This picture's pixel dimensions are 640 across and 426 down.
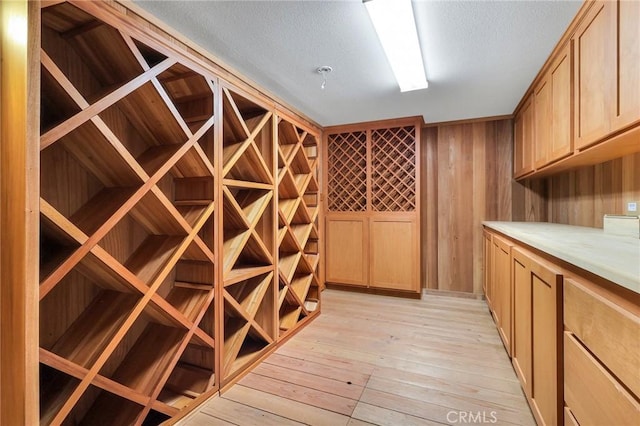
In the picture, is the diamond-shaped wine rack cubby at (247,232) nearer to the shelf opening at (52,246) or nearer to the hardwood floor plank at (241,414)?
the hardwood floor plank at (241,414)

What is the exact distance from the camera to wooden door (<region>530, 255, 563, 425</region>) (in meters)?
1.07

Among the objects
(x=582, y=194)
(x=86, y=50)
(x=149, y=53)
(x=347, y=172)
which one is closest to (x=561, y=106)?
(x=582, y=194)

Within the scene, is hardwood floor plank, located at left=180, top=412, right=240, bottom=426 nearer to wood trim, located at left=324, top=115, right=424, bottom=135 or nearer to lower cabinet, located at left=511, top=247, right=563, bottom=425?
lower cabinet, located at left=511, top=247, right=563, bottom=425

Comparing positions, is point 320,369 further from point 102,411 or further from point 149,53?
point 149,53

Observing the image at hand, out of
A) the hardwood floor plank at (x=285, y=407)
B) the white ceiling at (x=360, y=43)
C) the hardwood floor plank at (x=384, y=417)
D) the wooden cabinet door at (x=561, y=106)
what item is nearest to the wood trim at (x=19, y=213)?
the white ceiling at (x=360, y=43)

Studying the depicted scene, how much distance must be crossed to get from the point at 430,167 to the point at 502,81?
54.1 inches

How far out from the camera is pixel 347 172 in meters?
3.70

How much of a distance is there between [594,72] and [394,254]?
2336mm

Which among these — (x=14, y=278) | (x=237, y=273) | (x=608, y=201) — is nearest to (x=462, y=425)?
(x=237, y=273)

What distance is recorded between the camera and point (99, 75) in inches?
55.6

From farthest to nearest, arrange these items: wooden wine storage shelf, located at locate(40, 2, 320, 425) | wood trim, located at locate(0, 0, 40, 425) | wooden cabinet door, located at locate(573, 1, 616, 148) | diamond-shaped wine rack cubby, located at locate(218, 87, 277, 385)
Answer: diamond-shaped wine rack cubby, located at locate(218, 87, 277, 385)
wooden cabinet door, located at locate(573, 1, 616, 148)
wooden wine storage shelf, located at locate(40, 2, 320, 425)
wood trim, located at locate(0, 0, 40, 425)

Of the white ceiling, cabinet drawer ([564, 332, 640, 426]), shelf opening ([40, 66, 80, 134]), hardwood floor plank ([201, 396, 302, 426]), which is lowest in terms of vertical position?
hardwood floor plank ([201, 396, 302, 426])

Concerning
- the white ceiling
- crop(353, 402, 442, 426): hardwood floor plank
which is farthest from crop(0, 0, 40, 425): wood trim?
crop(353, 402, 442, 426): hardwood floor plank

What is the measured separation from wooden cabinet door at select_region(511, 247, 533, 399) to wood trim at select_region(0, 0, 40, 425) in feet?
6.43
